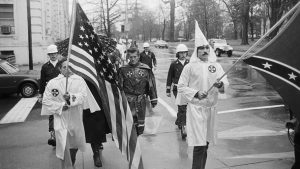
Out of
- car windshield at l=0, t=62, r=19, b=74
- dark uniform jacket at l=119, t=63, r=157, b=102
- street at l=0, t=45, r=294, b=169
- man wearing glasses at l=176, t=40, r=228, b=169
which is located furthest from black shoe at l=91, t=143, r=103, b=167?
car windshield at l=0, t=62, r=19, b=74

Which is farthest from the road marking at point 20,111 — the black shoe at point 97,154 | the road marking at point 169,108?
the black shoe at point 97,154

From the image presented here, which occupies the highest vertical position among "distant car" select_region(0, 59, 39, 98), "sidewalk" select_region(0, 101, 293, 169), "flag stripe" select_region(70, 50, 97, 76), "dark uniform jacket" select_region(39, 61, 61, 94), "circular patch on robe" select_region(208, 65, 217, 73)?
"flag stripe" select_region(70, 50, 97, 76)

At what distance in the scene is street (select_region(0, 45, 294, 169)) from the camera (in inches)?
238

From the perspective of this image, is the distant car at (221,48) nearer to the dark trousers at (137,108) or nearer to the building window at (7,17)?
the building window at (7,17)

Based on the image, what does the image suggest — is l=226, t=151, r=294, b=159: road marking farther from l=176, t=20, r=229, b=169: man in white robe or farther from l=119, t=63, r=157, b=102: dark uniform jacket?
l=119, t=63, r=157, b=102: dark uniform jacket

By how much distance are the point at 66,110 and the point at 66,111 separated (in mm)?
17

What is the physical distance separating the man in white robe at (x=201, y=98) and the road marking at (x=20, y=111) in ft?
19.7

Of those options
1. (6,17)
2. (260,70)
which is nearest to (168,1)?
(6,17)

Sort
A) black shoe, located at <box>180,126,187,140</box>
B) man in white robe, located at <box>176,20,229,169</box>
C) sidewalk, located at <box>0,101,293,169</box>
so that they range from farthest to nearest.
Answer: black shoe, located at <box>180,126,187,140</box> < sidewalk, located at <box>0,101,293,169</box> < man in white robe, located at <box>176,20,229,169</box>

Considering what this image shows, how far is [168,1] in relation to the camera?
70.5 m

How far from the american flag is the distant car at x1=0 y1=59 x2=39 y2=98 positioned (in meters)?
8.39

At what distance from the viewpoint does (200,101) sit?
Answer: 513 cm

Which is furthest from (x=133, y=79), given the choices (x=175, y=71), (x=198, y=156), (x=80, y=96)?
(x=175, y=71)

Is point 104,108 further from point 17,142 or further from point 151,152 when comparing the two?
point 17,142
